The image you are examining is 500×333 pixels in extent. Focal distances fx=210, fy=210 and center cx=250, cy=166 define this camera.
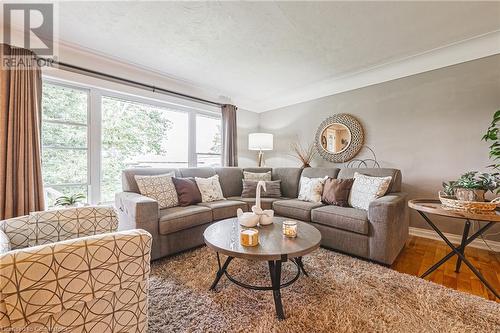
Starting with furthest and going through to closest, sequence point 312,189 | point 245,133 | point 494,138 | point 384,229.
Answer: point 245,133
point 312,189
point 494,138
point 384,229

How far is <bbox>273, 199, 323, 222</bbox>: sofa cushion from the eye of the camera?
2570mm

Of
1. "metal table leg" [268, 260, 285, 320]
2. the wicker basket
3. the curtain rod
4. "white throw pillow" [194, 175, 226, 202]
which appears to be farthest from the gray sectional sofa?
the curtain rod

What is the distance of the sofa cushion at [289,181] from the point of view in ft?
11.3

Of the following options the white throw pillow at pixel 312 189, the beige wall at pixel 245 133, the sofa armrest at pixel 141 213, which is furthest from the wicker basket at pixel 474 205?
the beige wall at pixel 245 133

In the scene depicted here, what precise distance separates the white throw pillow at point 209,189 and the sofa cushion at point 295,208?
84cm

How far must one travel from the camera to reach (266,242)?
148cm

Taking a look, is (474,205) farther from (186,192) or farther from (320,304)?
(186,192)

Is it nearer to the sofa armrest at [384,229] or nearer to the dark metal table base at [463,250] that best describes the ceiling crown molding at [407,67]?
the sofa armrest at [384,229]

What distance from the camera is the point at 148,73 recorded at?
306 centimetres

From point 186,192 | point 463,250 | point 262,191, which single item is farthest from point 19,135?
point 463,250

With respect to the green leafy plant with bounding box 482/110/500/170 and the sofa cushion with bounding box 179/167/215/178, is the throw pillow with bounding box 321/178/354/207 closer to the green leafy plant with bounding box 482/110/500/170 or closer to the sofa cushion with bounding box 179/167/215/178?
the green leafy plant with bounding box 482/110/500/170

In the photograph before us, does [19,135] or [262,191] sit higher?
[19,135]

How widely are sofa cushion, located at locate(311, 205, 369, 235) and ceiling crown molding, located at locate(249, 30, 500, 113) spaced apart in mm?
2068

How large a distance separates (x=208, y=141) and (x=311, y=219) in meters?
2.50
